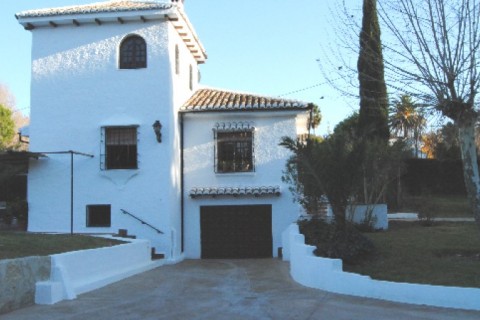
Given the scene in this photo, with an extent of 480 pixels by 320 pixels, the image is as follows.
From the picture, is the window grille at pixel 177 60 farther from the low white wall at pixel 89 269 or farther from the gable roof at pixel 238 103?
the low white wall at pixel 89 269

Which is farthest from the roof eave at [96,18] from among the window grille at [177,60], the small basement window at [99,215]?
the small basement window at [99,215]

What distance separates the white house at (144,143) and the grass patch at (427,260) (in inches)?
229

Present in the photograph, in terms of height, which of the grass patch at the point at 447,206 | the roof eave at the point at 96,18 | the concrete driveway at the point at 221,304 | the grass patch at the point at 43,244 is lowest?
the concrete driveway at the point at 221,304

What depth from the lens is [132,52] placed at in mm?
17641

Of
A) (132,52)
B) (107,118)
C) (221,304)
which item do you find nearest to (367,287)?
(221,304)

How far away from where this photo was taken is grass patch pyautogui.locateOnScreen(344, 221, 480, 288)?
925cm

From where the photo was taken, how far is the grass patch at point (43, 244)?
1026cm

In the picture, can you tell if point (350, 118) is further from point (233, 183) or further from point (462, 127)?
point (462, 127)

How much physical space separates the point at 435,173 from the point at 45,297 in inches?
1245

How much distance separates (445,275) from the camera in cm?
932

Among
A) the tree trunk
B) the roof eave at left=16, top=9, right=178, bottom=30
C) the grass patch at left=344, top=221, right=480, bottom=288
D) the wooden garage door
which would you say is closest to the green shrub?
the grass patch at left=344, top=221, right=480, bottom=288

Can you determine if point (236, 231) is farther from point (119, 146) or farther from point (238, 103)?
point (119, 146)

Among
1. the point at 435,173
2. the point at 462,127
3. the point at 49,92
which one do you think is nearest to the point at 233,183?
the point at 49,92

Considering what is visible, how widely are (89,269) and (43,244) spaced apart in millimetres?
1321
